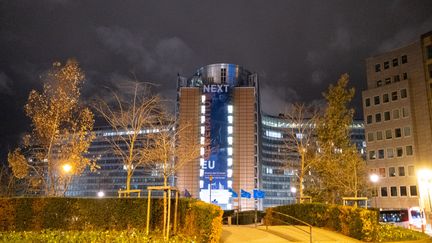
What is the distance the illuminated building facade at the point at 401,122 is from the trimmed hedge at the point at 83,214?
5586cm

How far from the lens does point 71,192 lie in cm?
14588

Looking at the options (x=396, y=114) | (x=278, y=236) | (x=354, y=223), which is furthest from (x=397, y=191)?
(x=278, y=236)

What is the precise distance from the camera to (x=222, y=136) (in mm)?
96562

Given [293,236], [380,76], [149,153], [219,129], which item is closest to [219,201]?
[219,129]

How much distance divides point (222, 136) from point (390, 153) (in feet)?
136

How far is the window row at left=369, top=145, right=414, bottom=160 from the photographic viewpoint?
63.9 m

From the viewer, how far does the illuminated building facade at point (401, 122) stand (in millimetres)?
62781

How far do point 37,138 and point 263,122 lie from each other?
106930mm

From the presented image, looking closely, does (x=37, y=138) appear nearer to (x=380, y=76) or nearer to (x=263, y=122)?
(x=380, y=76)

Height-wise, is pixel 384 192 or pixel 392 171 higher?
pixel 392 171

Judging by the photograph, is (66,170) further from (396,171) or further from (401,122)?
(401,122)

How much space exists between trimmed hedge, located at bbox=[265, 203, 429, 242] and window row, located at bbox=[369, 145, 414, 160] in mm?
48947

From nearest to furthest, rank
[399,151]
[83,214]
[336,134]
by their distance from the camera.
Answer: [83,214], [336,134], [399,151]

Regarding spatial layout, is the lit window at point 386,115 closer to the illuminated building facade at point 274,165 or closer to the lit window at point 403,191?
the lit window at point 403,191
